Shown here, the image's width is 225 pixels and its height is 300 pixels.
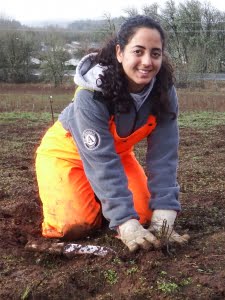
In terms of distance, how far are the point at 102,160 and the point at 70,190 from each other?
1.22 feet

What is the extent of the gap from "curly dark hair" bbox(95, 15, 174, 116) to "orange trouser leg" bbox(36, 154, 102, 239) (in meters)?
0.55

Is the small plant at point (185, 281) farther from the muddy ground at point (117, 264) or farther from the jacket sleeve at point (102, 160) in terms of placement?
the jacket sleeve at point (102, 160)

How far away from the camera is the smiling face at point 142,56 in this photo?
2.74m

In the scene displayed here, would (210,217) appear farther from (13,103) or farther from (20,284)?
(13,103)

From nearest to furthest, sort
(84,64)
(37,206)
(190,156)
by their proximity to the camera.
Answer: (84,64)
(37,206)
(190,156)

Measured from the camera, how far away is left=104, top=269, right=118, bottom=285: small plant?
2443mm

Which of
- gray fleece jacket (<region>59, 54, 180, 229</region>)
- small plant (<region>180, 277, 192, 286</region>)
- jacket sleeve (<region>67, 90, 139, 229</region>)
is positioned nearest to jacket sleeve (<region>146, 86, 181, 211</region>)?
gray fleece jacket (<region>59, 54, 180, 229</region>)

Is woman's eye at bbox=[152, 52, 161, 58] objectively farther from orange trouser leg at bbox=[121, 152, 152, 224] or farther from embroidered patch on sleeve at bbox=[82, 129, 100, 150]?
orange trouser leg at bbox=[121, 152, 152, 224]

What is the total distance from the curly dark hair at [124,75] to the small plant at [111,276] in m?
0.90

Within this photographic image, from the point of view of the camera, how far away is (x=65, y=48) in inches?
1289

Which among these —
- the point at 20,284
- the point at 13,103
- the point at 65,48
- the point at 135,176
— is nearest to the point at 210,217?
the point at 135,176

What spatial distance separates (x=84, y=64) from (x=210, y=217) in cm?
131

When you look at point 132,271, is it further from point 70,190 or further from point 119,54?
point 119,54

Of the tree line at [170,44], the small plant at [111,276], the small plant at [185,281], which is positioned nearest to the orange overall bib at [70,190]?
the small plant at [111,276]
